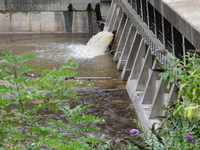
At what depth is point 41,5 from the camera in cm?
3625

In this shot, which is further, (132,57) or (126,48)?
(126,48)

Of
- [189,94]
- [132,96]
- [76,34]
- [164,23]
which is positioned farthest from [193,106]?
[76,34]

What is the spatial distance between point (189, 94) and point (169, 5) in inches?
276

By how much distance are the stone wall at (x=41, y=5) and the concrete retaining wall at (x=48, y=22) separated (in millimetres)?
645

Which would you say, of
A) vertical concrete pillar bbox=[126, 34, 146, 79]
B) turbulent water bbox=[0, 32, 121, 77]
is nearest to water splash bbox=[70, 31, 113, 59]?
turbulent water bbox=[0, 32, 121, 77]

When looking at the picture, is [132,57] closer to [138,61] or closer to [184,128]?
[138,61]

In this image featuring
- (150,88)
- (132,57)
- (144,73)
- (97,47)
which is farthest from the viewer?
(97,47)

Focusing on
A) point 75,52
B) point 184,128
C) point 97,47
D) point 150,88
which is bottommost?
point 75,52

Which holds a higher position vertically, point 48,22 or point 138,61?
point 138,61

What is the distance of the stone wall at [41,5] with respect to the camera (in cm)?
3606

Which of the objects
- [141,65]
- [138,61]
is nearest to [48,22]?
[138,61]

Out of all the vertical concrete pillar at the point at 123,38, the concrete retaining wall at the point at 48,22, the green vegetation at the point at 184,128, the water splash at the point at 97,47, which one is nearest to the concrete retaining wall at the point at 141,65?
the vertical concrete pillar at the point at 123,38

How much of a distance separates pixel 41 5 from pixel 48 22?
212cm

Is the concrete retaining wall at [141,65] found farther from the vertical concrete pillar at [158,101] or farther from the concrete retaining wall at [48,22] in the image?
the concrete retaining wall at [48,22]
